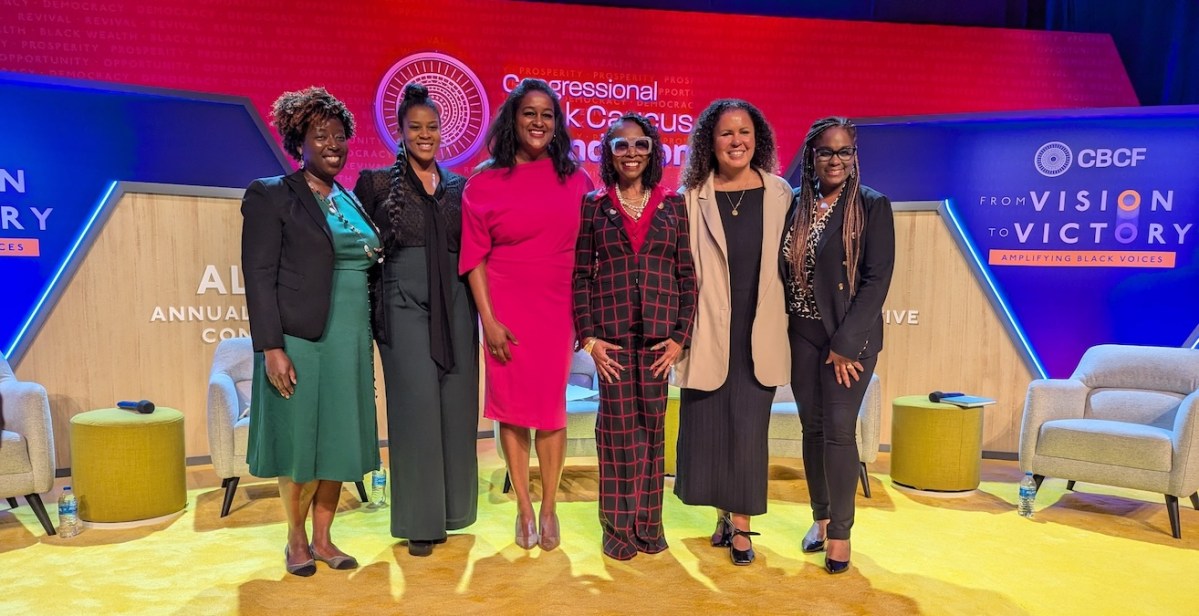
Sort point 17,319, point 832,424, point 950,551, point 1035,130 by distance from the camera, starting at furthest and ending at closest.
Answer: point 1035,130 → point 17,319 → point 950,551 → point 832,424

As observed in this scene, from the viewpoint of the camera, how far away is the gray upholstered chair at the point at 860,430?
3.89 m

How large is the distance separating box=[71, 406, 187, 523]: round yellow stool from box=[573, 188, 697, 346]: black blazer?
208 centimetres

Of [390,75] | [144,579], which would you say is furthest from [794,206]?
[390,75]

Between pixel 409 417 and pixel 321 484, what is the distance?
0.42 metres

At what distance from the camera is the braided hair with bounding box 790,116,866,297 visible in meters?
2.64

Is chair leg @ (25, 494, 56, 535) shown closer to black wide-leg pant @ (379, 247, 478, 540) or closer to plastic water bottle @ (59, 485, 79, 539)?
plastic water bottle @ (59, 485, 79, 539)

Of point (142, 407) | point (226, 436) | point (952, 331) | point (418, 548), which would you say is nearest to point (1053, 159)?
point (952, 331)

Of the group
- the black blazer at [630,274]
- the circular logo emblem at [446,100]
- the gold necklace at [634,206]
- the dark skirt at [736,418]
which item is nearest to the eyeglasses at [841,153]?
the dark skirt at [736,418]

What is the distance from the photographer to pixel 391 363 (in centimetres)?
Result: 282

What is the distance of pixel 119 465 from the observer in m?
3.32

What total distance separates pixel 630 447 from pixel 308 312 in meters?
1.24

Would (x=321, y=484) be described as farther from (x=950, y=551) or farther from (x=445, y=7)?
(x=445, y=7)

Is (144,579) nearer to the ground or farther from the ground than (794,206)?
nearer to the ground

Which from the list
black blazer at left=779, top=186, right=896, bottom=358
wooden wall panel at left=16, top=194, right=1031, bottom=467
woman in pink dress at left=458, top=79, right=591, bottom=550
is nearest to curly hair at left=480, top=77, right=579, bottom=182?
woman in pink dress at left=458, top=79, right=591, bottom=550
